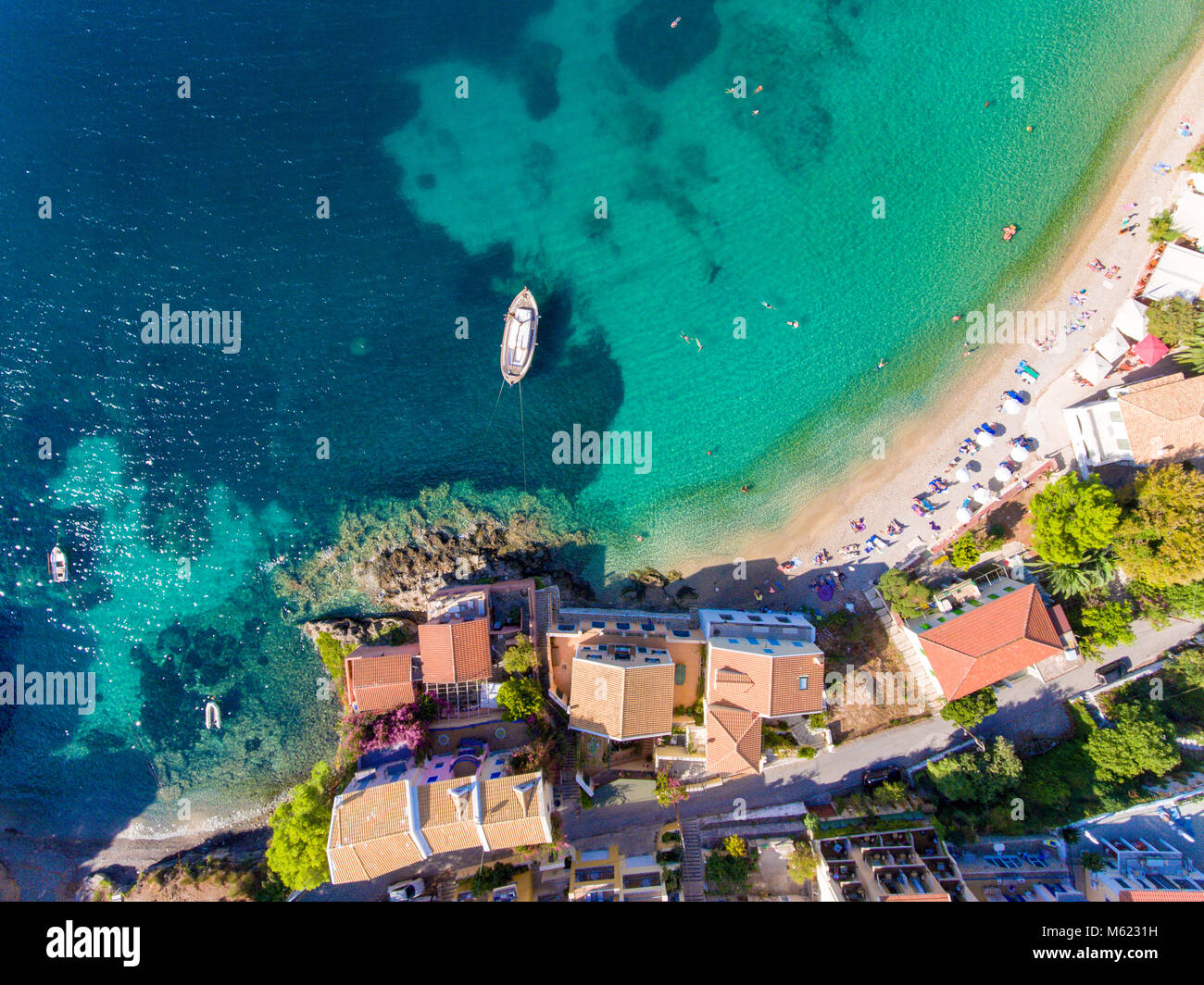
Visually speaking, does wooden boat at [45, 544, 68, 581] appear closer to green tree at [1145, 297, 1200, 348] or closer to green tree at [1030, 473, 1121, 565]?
green tree at [1030, 473, 1121, 565]

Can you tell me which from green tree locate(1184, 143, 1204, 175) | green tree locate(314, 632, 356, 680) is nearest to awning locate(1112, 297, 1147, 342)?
green tree locate(1184, 143, 1204, 175)

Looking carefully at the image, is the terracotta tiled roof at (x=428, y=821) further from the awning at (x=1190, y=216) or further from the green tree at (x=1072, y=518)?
the awning at (x=1190, y=216)

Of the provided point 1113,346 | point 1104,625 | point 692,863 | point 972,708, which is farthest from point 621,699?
point 1113,346

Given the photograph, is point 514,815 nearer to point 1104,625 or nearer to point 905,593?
point 905,593

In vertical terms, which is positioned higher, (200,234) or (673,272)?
(200,234)

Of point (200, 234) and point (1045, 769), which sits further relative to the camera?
point (200, 234)

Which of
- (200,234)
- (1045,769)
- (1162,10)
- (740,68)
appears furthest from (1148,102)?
(200,234)
